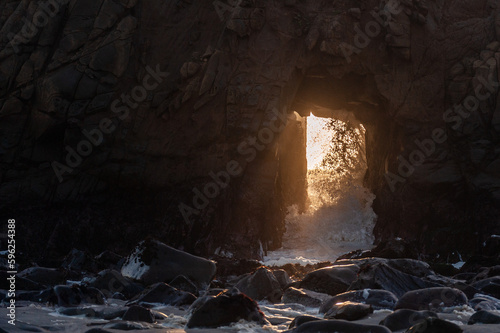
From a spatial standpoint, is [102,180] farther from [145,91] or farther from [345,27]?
[345,27]

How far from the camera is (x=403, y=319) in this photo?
5.05 m

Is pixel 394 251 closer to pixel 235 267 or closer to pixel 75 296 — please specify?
pixel 235 267

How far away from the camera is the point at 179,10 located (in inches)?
808

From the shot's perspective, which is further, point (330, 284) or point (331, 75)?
point (331, 75)

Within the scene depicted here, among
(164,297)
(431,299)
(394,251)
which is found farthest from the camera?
(394,251)

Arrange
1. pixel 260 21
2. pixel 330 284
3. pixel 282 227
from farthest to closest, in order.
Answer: pixel 282 227, pixel 260 21, pixel 330 284

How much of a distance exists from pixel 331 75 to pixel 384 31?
2356 millimetres

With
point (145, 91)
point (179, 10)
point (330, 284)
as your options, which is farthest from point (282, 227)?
point (330, 284)

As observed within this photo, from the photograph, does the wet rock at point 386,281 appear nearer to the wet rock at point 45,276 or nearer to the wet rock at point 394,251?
the wet rock at point 45,276

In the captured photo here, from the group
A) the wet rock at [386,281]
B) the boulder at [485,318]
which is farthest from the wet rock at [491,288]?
the boulder at [485,318]

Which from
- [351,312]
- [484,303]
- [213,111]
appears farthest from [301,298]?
[213,111]

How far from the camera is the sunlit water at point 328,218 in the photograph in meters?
21.8

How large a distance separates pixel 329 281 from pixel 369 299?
85.4 inches

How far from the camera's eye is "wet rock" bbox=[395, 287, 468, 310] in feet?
20.3
